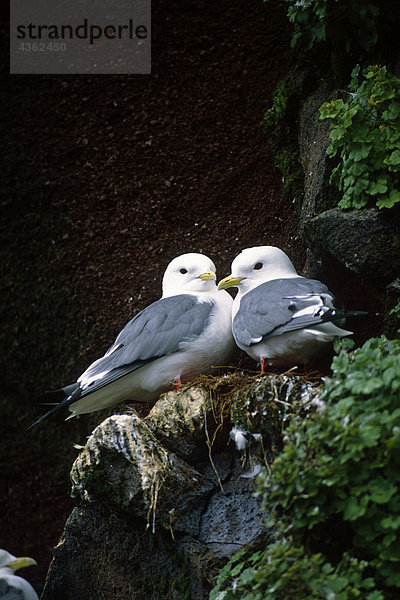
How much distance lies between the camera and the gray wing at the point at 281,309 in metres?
2.67

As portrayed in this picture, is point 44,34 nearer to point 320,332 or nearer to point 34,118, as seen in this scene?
point 34,118

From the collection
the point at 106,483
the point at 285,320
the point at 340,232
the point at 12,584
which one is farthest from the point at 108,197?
the point at 12,584

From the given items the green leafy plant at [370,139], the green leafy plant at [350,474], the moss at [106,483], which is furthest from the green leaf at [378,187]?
the moss at [106,483]

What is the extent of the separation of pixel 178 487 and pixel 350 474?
32.1 inches

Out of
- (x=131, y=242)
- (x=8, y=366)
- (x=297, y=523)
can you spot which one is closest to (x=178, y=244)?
(x=131, y=242)

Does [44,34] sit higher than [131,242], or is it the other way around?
[44,34]

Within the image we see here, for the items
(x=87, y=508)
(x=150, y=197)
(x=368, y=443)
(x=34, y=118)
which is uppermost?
(x=34, y=118)

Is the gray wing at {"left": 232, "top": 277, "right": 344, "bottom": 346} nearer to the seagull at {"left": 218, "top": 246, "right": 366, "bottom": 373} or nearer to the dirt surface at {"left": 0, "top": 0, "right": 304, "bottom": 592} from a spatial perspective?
the seagull at {"left": 218, "top": 246, "right": 366, "bottom": 373}

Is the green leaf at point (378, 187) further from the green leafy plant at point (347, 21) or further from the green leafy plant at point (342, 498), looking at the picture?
the green leafy plant at point (342, 498)

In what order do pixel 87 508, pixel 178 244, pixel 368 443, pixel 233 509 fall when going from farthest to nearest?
pixel 178 244 < pixel 87 508 < pixel 233 509 < pixel 368 443

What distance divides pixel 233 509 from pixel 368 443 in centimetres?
81

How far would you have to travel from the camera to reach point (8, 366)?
158 inches

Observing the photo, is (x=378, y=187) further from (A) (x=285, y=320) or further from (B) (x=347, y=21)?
(B) (x=347, y=21)

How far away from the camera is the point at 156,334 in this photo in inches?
118
